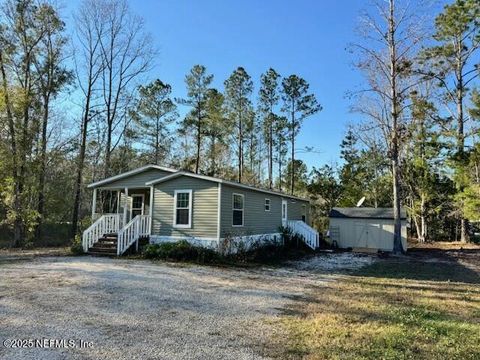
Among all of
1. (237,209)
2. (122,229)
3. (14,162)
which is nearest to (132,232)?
(122,229)

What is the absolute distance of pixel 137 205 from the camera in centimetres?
1622

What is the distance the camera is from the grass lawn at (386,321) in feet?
14.4

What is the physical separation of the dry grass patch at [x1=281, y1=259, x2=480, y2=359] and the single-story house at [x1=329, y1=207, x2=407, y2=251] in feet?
35.8

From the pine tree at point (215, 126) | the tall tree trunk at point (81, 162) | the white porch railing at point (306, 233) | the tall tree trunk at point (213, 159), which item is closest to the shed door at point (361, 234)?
the white porch railing at point (306, 233)

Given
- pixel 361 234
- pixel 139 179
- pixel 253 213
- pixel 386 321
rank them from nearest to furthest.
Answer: pixel 386 321 < pixel 139 179 < pixel 253 213 < pixel 361 234

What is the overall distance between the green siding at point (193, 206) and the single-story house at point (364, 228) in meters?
10.6

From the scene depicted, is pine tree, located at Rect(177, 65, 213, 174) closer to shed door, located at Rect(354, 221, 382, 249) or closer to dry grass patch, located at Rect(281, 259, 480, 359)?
shed door, located at Rect(354, 221, 382, 249)

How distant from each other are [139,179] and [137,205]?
1545mm

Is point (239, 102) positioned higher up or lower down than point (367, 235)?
higher up

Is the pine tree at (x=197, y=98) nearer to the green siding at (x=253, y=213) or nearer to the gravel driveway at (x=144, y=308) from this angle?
the green siding at (x=253, y=213)

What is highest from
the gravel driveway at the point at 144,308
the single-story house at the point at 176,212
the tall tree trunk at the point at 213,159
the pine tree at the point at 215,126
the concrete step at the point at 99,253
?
the pine tree at the point at 215,126

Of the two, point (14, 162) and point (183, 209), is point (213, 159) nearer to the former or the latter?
point (14, 162)

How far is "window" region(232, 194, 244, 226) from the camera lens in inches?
560

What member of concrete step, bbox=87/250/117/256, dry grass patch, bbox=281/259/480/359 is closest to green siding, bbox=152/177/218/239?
concrete step, bbox=87/250/117/256
